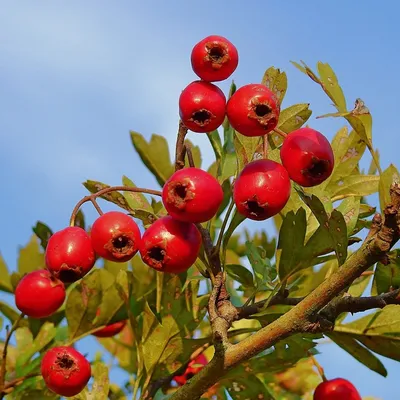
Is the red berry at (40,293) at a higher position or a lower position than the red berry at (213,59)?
lower

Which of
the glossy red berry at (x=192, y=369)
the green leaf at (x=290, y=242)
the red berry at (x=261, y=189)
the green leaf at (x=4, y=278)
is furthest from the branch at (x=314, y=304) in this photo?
the green leaf at (x=4, y=278)

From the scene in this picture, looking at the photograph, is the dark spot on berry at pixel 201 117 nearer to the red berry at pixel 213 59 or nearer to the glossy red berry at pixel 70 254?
the red berry at pixel 213 59

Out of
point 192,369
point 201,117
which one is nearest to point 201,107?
point 201,117

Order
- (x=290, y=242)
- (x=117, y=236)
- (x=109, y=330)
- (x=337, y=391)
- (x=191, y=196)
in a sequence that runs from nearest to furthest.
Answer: (x=191, y=196), (x=117, y=236), (x=290, y=242), (x=337, y=391), (x=109, y=330)

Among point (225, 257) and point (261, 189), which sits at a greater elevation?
point (261, 189)

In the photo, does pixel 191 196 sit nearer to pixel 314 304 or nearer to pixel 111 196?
pixel 314 304

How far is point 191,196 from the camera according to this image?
1.99 metres

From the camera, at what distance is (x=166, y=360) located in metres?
2.56

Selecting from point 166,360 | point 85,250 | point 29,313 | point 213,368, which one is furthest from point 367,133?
point 29,313

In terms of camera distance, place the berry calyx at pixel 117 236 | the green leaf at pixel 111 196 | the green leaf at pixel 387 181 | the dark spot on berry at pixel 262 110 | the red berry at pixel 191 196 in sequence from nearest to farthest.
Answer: the green leaf at pixel 387 181 → the red berry at pixel 191 196 → the dark spot on berry at pixel 262 110 → the berry calyx at pixel 117 236 → the green leaf at pixel 111 196

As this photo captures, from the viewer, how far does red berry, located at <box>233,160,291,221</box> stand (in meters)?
2.01

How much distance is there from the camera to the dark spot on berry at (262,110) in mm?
2100

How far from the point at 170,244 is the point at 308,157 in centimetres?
48

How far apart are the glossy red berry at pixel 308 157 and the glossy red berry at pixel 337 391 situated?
0.94 m
